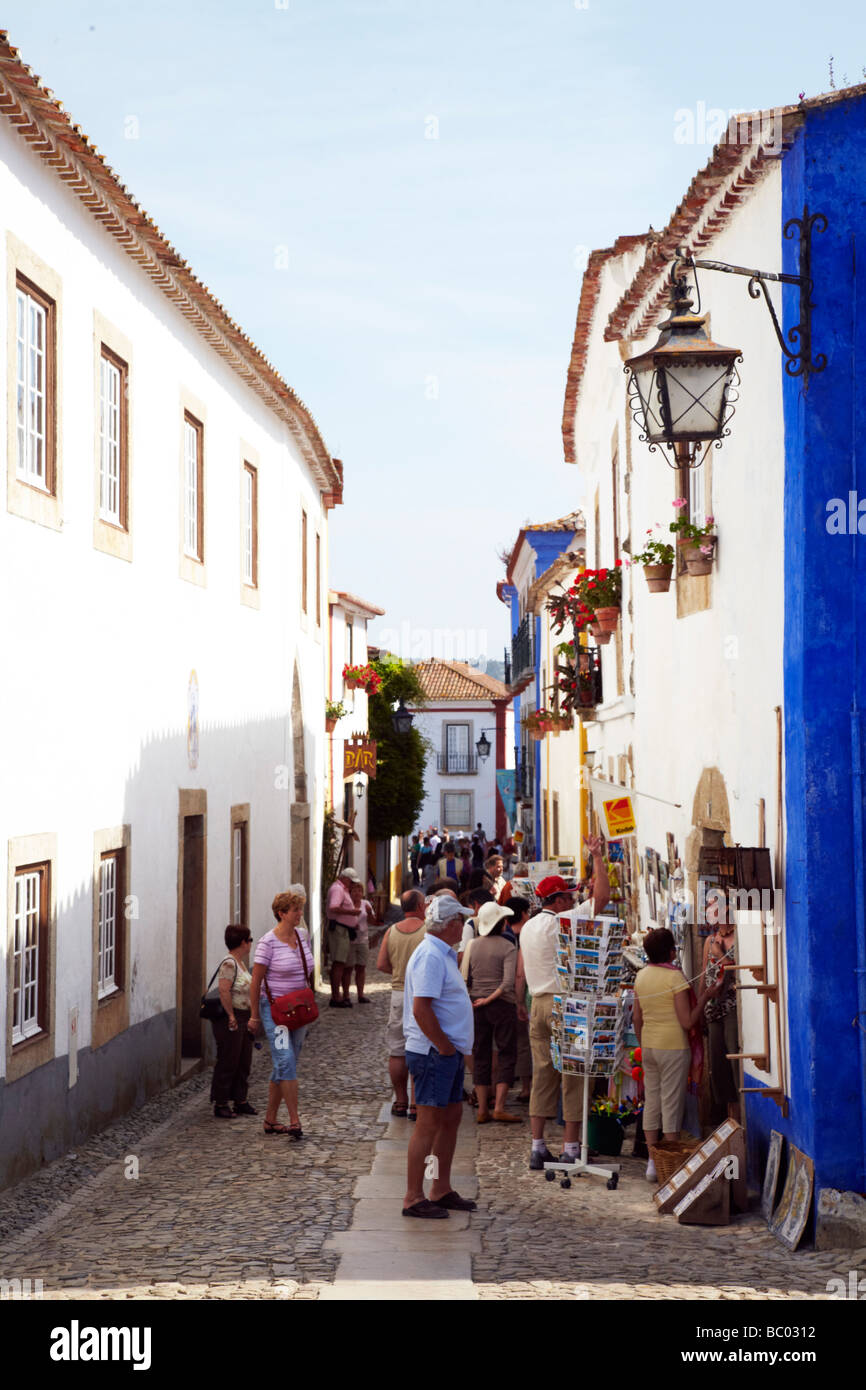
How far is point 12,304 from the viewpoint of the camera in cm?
939

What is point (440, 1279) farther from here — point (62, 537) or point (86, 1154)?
point (62, 537)

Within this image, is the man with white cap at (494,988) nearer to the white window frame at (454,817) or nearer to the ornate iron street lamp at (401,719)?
the ornate iron street lamp at (401,719)

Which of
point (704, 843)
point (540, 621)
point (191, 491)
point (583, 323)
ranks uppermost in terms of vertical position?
point (583, 323)

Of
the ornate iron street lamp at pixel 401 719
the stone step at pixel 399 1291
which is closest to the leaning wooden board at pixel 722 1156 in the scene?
the stone step at pixel 399 1291

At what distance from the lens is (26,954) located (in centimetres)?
980

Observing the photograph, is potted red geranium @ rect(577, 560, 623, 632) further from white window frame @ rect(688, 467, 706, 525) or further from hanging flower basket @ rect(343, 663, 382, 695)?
hanging flower basket @ rect(343, 663, 382, 695)

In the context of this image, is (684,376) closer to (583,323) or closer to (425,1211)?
(425,1211)

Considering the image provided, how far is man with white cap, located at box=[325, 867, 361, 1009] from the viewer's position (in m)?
19.6

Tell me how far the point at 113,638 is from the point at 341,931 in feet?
29.1

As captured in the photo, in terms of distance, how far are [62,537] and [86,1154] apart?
157 inches

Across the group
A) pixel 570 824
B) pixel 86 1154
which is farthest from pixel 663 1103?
pixel 570 824

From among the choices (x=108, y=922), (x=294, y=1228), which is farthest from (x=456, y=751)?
(x=294, y=1228)

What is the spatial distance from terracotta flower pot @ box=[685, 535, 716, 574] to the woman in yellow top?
227 cm

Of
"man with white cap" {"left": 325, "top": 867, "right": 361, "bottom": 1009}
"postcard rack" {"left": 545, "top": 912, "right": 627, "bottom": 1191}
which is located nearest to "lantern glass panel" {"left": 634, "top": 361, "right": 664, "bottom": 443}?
"postcard rack" {"left": 545, "top": 912, "right": 627, "bottom": 1191}
